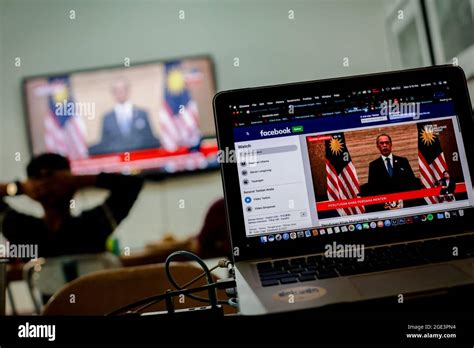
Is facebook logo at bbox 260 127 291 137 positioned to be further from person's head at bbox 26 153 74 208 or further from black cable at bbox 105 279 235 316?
person's head at bbox 26 153 74 208

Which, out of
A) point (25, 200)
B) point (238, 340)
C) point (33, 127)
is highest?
point (33, 127)

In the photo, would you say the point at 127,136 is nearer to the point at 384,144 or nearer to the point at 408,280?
the point at 384,144

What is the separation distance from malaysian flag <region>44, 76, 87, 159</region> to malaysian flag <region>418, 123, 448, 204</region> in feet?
8.94

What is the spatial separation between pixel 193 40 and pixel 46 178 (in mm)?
1769

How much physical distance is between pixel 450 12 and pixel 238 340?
8.20 ft

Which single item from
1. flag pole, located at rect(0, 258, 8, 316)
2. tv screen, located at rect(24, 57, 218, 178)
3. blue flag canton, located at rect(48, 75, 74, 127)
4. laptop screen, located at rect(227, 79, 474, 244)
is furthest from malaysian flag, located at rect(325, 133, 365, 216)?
blue flag canton, located at rect(48, 75, 74, 127)

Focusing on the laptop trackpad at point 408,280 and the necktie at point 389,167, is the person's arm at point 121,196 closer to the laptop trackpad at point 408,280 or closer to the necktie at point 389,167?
the necktie at point 389,167

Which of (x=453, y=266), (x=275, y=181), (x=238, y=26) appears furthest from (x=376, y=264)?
(x=238, y=26)

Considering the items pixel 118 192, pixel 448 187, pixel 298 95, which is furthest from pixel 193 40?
pixel 448 187

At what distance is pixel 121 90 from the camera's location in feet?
10.3

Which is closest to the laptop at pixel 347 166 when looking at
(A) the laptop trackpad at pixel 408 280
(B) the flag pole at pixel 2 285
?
(A) the laptop trackpad at pixel 408 280

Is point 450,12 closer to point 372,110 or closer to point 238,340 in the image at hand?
point 372,110

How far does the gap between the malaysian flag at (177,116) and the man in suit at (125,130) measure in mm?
95

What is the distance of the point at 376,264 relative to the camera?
0.55 metres
